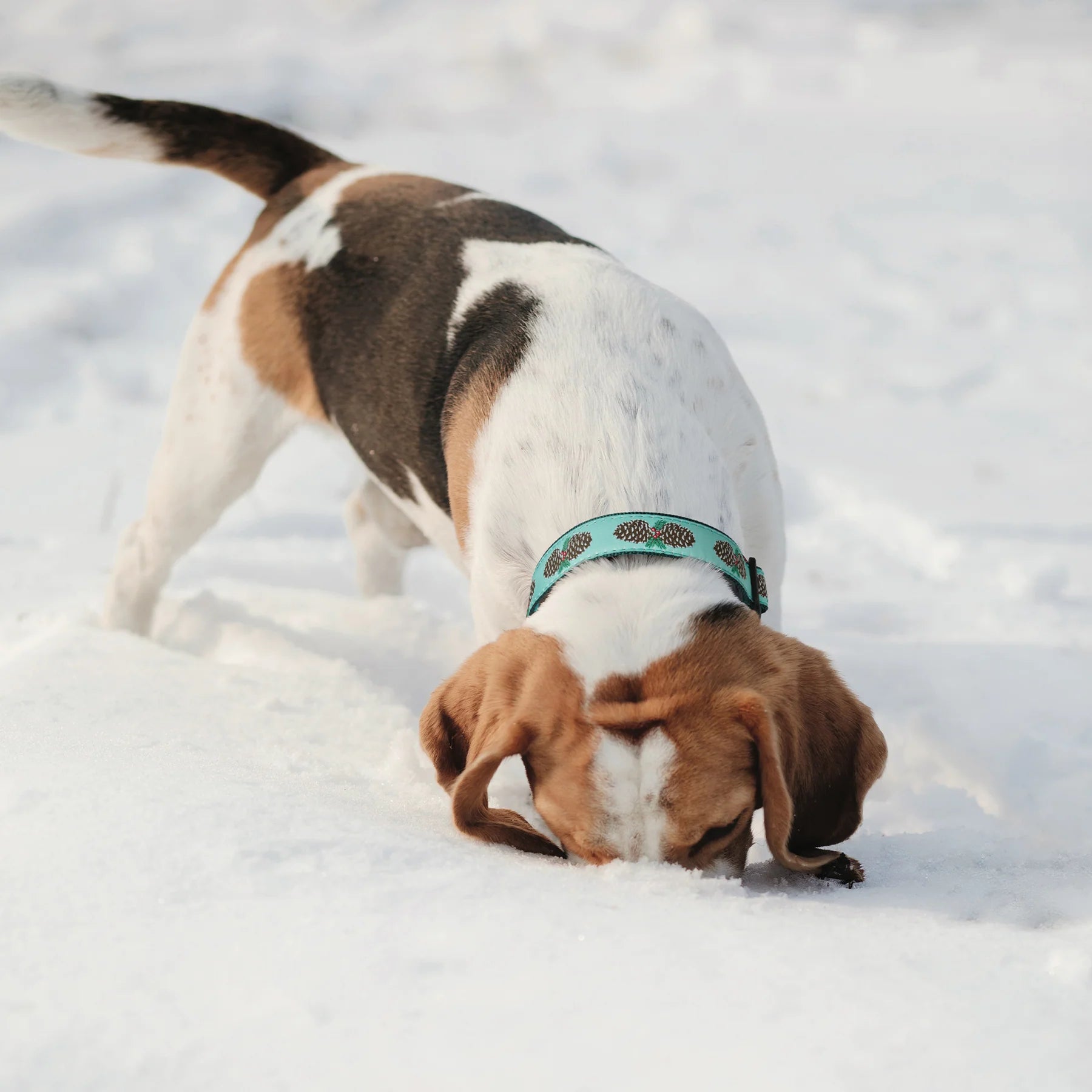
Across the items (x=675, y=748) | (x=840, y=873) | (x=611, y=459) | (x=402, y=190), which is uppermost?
(x=402, y=190)

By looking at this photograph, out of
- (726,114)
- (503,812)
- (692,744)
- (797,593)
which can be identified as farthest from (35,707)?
(726,114)

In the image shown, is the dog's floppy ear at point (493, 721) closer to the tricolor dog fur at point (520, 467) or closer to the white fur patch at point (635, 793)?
the tricolor dog fur at point (520, 467)

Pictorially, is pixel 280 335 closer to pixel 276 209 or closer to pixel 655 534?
pixel 276 209

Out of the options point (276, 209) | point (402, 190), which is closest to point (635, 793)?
point (402, 190)

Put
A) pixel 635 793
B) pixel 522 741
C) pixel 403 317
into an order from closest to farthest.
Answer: pixel 635 793 → pixel 522 741 → pixel 403 317

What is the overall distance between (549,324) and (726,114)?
24.0 feet

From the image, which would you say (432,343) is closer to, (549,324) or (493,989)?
(549,324)

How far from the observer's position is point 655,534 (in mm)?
2289

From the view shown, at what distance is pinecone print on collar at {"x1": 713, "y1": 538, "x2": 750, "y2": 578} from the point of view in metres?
2.34

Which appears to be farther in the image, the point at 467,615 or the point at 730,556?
the point at 467,615

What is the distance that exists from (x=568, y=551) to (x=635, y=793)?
1.80 feet

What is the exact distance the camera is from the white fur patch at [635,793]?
1942mm

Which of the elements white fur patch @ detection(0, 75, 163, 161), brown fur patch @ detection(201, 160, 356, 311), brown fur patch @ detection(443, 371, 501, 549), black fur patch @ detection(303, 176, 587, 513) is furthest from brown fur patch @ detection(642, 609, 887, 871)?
white fur patch @ detection(0, 75, 163, 161)

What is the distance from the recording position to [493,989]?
1.43 m
